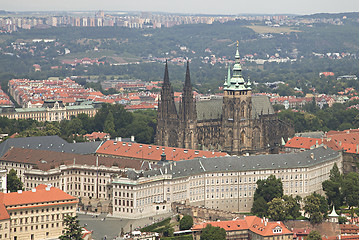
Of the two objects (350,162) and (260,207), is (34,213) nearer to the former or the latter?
(260,207)

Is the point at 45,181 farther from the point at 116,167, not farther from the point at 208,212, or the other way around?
the point at 208,212

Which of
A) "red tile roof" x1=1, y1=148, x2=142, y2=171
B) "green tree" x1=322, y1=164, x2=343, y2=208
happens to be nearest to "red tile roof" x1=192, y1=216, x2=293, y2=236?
"green tree" x1=322, y1=164, x2=343, y2=208

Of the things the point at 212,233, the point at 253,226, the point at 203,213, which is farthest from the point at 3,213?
the point at 253,226

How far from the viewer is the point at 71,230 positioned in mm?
127000

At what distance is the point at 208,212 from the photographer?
145 m

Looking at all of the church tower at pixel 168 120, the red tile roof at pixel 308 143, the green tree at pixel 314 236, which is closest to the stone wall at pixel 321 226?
the green tree at pixel 314 236

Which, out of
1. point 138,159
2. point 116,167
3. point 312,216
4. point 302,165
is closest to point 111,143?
point 138,159

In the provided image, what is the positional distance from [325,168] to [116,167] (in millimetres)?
35604

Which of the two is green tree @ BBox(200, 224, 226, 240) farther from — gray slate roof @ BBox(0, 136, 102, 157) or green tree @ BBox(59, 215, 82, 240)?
gray slate roof @ BBox(0, 136, 102, 157)

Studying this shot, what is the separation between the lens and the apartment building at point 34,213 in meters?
127

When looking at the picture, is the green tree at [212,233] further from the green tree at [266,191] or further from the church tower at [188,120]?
the church tower at [188,120]

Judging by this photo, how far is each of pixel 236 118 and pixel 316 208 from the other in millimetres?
51444

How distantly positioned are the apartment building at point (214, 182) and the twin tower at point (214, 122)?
26761 millimetres

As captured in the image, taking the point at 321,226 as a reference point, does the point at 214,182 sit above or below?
above
